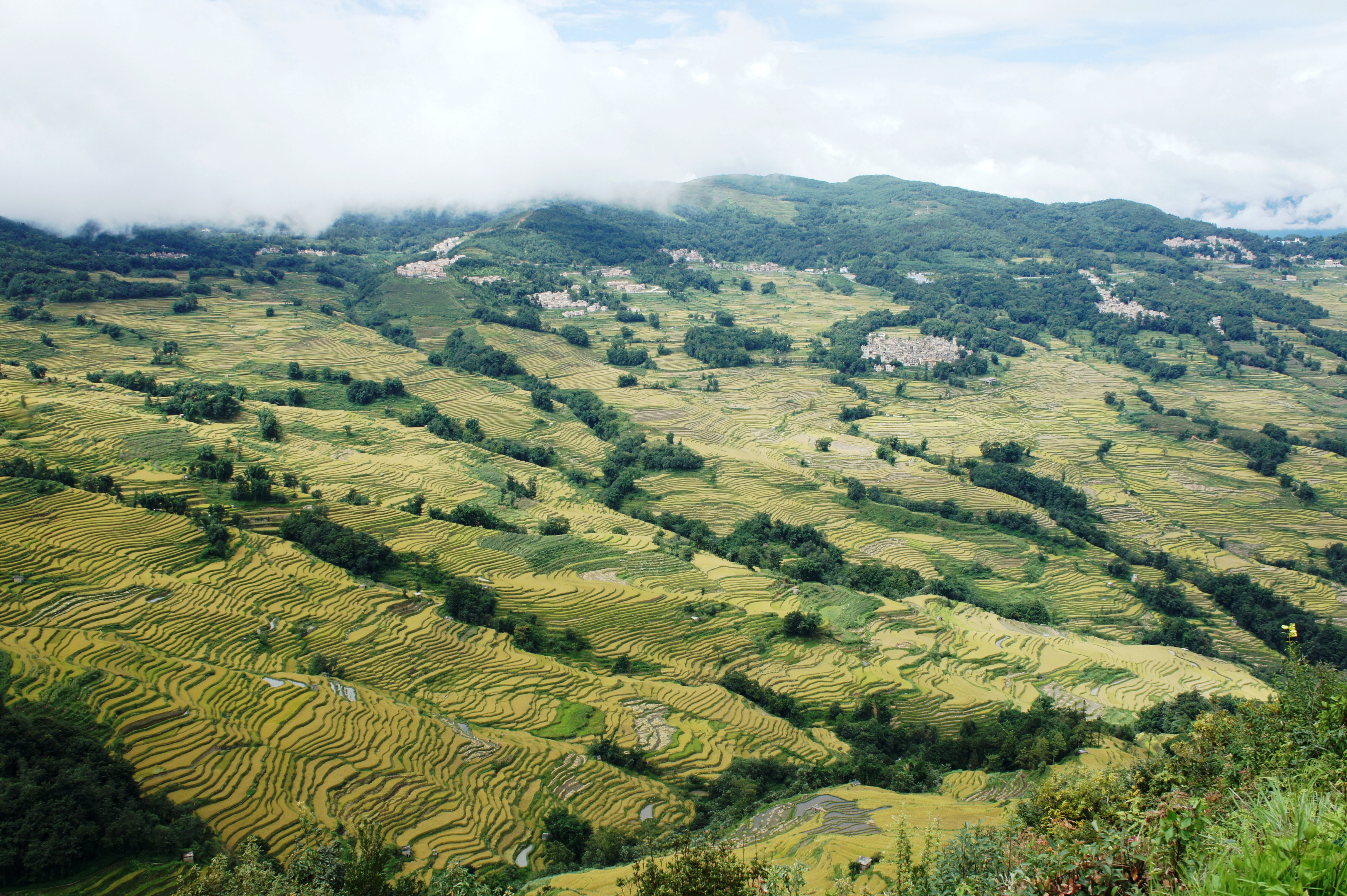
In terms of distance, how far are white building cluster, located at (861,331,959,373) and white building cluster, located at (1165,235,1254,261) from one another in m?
71.0

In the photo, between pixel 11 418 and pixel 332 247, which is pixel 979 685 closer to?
pixel 11 418

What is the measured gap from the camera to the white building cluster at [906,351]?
269 feet

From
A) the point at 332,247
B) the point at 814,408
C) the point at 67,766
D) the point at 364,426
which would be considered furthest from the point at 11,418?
the point at 332,247

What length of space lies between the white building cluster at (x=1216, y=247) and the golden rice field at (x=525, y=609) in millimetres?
88242

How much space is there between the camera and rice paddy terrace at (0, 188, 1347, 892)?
64.8ft

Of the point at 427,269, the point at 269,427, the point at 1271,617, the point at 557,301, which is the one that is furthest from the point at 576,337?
the point at 1271,617

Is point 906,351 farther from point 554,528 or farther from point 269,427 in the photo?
point 269,427

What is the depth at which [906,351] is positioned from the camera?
280ft

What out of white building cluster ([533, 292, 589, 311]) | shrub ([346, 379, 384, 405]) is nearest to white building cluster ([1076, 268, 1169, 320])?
white building cluster ([533, 292, 589, 311])

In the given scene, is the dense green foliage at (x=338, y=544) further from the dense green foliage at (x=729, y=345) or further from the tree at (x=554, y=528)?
the dense green foliage at (x=729, y=345)

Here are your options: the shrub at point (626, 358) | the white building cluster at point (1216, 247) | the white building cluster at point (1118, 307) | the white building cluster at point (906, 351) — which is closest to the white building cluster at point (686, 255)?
the white building cluster at point (906, 351)

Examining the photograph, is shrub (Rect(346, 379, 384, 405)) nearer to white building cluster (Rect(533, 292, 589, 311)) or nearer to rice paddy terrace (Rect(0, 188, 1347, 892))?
rice paddy terrace (Rect(0, 188, 1347, 892))

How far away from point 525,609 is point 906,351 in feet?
223

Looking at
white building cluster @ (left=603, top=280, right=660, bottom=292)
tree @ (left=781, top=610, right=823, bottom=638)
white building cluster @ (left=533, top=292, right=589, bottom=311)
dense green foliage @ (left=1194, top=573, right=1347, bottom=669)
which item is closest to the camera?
tree @ (left=781, top=610, right=823, bottom=638)
